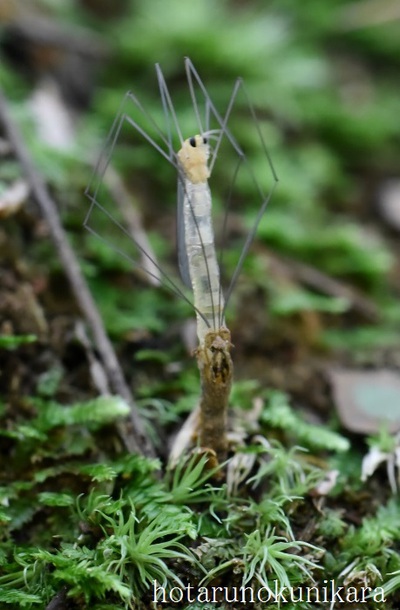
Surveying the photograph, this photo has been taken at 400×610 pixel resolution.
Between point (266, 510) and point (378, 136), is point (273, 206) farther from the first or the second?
point (266, 510)

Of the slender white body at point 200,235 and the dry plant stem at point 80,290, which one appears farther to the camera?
the dry plant stem at point 80,290

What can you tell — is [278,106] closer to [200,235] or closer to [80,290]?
[80,290]

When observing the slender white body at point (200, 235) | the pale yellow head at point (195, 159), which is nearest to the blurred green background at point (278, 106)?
the slender white body at point (200, 235)

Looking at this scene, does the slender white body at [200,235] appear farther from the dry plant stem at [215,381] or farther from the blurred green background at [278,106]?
the blurred green background at [278,106]

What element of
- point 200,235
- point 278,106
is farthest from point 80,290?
point 278,106

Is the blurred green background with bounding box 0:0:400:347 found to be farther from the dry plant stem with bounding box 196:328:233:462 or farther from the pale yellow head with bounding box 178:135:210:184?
the pale yellow head with bounding box 178:135:210:184

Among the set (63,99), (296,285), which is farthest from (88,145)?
(296,285)
